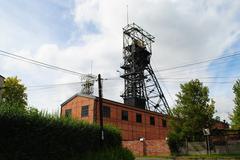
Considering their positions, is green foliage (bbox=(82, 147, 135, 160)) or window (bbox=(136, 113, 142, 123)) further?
window (bbox=(136, 113, 142, 123))

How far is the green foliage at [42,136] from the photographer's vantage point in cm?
1602

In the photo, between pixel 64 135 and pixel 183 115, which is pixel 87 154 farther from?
pixel 183 115

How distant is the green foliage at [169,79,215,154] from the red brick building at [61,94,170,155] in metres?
2.90

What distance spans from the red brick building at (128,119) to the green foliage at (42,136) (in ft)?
47.1

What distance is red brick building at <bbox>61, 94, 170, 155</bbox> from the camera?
120ft

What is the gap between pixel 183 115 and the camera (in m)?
33.4

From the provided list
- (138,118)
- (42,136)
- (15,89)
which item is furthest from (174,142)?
(15,89)

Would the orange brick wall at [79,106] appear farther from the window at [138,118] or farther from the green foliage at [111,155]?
the green foliage at [111,155]

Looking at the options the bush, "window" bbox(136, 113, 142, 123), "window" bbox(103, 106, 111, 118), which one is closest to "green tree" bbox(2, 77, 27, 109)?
"window" bbox(103, 106, 111, 118)

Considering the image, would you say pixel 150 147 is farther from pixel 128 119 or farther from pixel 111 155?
pixel 111 155

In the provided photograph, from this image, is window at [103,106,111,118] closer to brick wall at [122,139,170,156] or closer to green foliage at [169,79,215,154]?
brick wall at [122,139,170,156]

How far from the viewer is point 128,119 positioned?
44.6 metres

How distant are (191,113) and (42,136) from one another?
20.0 meters

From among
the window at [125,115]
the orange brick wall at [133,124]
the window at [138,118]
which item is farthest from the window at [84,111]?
the window at [138,118]
